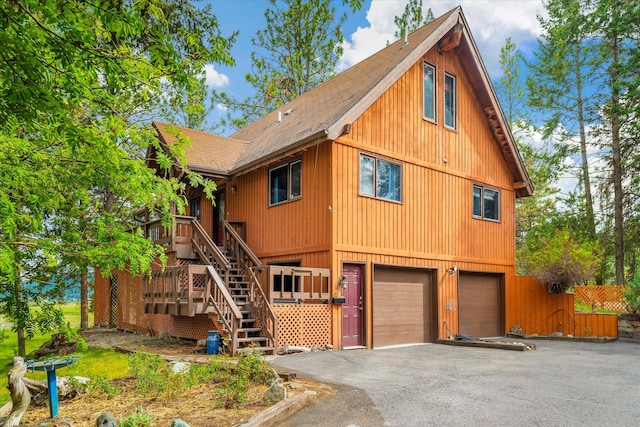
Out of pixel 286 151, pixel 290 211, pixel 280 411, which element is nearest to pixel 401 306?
pixel 290 211

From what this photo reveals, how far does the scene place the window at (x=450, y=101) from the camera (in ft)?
52.8

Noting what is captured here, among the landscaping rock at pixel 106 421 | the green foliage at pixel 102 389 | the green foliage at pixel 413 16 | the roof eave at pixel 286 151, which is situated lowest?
the green foliage at pixel 102 389

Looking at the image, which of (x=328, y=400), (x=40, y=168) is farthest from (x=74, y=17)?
(x=328, y=400)

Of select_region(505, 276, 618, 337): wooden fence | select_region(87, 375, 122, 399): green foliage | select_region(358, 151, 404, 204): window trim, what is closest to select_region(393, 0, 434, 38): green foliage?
select_region(505, 276, 618, 337): wooden fence

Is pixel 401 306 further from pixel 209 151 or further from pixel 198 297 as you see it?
pixel 209 151

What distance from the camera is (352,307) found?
1305 centimetres

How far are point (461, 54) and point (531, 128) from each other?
15.8 metres

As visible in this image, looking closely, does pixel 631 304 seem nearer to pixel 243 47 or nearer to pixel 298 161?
pixel 298 161

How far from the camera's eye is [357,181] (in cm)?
1314

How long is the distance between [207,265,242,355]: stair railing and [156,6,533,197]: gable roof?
13.4 feet

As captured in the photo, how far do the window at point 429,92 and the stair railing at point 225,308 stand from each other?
7.99m

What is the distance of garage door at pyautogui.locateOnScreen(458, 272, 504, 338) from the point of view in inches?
642

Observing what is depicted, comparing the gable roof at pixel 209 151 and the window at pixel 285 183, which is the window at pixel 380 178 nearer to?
the window at pixel 285 183

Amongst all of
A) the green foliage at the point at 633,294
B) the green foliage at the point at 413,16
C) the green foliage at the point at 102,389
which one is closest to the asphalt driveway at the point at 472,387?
the green foliage at the point at 102,389
